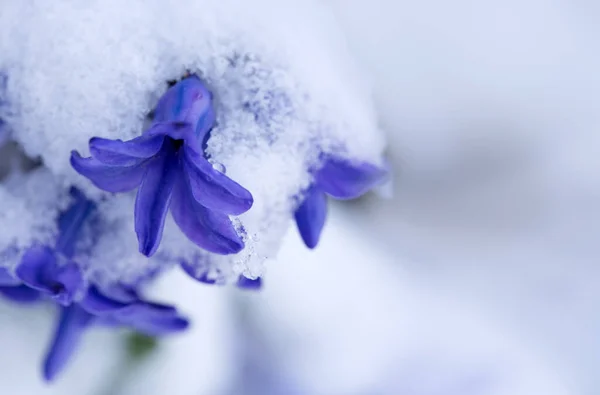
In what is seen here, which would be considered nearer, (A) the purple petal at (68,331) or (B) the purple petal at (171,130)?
(B) the purple petal at (171,130)

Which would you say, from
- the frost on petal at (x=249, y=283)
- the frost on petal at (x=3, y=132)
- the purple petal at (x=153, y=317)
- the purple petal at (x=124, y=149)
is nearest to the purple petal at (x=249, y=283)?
the frost on petal at (x=249, y=283)

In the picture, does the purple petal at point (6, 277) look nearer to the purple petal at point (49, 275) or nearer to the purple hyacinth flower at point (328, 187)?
the purple petal at point (49, 275)

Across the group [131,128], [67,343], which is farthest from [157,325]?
[131,128]

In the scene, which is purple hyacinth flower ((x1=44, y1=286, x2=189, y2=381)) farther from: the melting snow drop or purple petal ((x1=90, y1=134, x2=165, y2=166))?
purple petal ((x1=90, y1=134, x2=165, y2=166))

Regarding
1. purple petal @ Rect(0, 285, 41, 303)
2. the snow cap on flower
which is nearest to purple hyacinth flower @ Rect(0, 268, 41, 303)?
purple petal @ Rect(0, 285, 41, 303)

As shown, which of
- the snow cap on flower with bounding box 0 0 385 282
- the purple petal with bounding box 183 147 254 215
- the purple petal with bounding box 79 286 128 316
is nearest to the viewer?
the purple petal with bounding box 183 147 254 215
